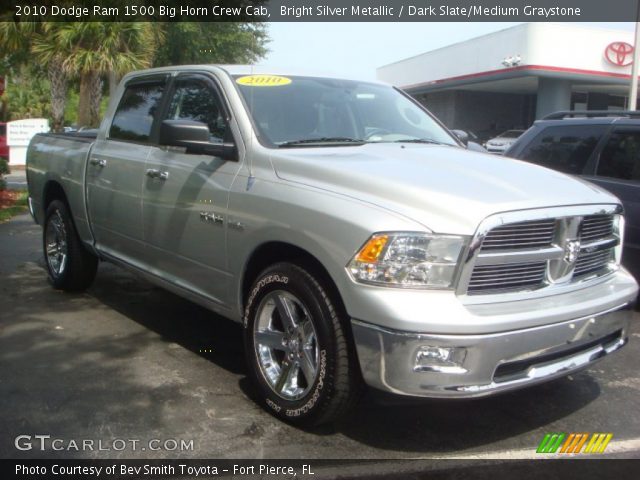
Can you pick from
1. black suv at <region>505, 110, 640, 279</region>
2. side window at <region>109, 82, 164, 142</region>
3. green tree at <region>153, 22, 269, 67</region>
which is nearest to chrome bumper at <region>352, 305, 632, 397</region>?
side window at <region>109, 82, 164, 142</region>

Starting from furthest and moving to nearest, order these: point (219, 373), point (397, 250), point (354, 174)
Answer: point (219, 373) < point (354, 174) < point (397, 250)

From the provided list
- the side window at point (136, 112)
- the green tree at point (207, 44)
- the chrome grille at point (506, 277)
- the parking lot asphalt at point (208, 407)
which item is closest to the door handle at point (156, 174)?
the side window at point (136, 112)

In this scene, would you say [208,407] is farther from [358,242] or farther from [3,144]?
[3,144]

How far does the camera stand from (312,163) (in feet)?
11.9

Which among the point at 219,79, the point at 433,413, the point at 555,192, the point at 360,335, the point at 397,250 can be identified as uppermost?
the point at 219,79

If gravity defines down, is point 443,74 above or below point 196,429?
above

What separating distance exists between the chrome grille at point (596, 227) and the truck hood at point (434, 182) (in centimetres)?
10

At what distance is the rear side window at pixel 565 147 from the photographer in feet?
20.8

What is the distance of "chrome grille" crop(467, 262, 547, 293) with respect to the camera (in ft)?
10.2

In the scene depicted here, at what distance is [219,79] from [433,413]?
2475 mm

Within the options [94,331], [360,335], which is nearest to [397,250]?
[360,335]

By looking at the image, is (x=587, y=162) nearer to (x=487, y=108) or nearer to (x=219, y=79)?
(x=219, y=79)

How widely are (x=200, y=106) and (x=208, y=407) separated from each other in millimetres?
2001

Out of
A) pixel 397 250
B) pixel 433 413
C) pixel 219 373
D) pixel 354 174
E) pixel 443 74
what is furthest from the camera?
pixel 443 74
